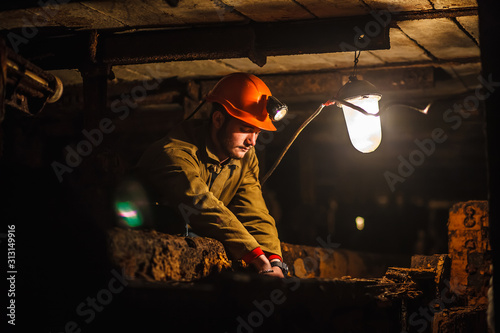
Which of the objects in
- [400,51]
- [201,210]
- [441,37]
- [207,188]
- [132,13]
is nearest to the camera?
[201,210]

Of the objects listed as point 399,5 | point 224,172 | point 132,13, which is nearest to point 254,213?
point 224,172

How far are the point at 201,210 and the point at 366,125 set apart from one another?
1.79 metres

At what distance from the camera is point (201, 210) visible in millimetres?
3570

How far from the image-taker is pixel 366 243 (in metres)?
9.32

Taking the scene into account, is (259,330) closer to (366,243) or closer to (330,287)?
(330,287)

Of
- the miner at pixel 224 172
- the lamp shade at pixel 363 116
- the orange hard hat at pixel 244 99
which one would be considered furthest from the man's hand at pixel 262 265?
the lamp shade at pixel 363 116

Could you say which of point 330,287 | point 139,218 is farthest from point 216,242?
point 330,287

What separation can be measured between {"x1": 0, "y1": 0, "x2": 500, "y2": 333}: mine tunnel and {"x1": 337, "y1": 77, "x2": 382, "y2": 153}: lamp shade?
0.04 feet

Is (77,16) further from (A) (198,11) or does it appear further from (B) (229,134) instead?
(B) (229,134)

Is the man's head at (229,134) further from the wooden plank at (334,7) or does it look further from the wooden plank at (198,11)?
the wooden plank at (334,7)

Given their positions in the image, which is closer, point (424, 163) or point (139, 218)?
point (139, 218)

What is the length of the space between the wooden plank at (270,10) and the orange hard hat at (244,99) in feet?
1.64

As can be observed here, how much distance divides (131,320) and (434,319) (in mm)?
2392

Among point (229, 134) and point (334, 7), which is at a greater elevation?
point (334, 7)
